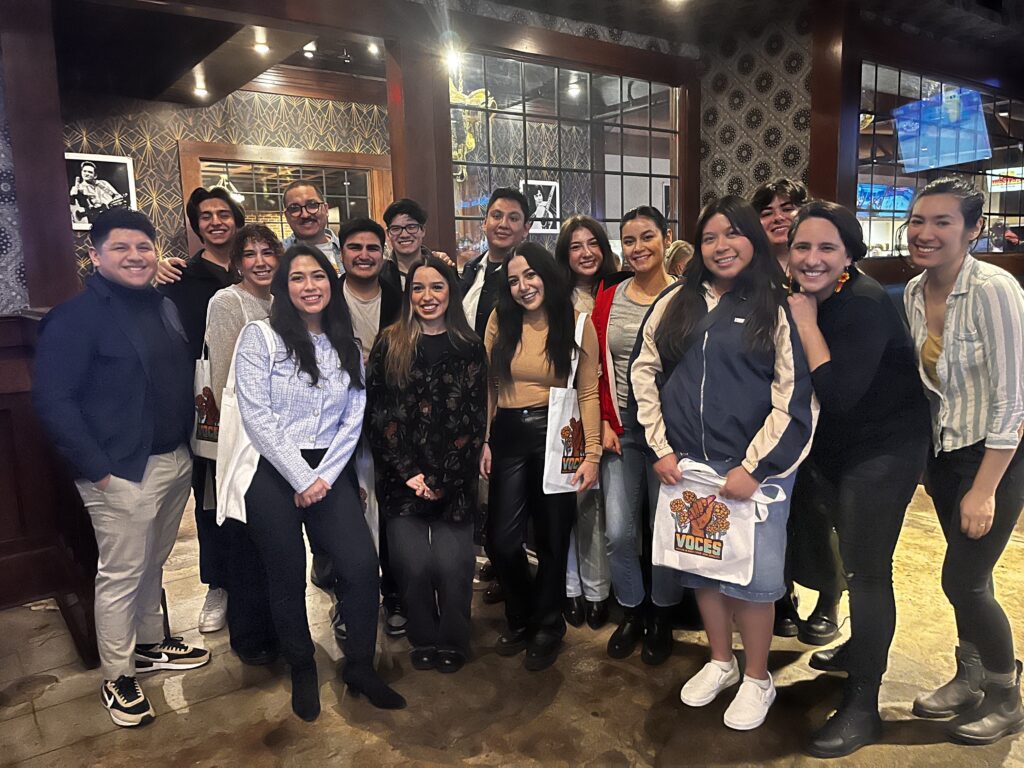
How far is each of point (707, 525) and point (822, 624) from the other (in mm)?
910

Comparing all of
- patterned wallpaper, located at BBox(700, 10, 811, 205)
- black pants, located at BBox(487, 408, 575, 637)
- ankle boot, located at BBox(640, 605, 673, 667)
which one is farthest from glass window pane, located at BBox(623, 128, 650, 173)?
ankle boot, located at BBox(640, 605, 673, 667)

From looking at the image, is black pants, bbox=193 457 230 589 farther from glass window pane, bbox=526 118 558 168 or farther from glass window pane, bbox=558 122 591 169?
glass window pane, bbox=558 122 591 169

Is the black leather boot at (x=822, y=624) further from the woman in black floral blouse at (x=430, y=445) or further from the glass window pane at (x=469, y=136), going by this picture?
the glass window pane at (x=469, y=136)

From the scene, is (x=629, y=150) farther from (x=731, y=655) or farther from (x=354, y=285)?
(x=731, y=655)

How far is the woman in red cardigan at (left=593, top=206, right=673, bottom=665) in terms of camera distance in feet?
7.80

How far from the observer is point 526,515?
2.45m

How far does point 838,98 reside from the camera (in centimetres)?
460

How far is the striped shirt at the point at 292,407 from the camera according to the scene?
80.9 inches

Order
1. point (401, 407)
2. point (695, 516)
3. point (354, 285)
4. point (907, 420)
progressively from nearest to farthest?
point (907, 420) → point (695, 516) → point (401, 407) → point (354, 285)

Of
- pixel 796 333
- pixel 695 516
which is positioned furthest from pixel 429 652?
pixel 796 333

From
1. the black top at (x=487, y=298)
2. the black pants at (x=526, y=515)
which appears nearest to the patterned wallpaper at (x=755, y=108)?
the black top at (x=487, y=298)

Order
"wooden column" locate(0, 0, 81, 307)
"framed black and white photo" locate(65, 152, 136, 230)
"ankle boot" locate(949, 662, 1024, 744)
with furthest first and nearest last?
"framed black and white photo" locate(65, 152, 136, 230) → "wooden column" locate(0, 0, 81, 307) → "ankle boot" locate(949, 662, 1024, 744)

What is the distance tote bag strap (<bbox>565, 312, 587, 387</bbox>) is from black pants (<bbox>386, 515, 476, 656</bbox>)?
23.8 inches

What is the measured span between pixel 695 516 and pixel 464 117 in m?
3.19
